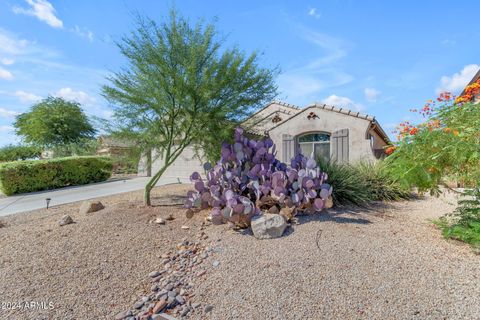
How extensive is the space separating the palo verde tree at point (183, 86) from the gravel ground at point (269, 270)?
2539mm

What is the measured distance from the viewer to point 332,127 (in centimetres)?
1104

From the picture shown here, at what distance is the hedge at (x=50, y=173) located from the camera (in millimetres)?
10681

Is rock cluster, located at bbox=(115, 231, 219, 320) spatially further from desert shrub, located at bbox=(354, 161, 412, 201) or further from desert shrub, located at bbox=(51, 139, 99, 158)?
desert shrub, located at bbox=(51, 139, 99, 158)

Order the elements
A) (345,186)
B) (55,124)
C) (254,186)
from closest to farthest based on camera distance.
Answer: (254,186), (345,186), (55,124)

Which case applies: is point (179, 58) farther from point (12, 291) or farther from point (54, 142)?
point (54, 142)

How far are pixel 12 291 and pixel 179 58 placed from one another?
190 inches

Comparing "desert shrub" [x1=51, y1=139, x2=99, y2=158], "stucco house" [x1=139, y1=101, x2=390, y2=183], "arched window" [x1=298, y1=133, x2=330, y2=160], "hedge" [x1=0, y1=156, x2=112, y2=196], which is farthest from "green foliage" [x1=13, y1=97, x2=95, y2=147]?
"arched window" [x1=298, y1=133, x2=330, y2=160]

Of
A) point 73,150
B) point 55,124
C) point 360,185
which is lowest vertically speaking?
point 360,185

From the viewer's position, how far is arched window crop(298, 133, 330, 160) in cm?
1144

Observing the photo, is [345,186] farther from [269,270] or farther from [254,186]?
[269,270]

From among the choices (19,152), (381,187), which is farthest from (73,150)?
(381,187)

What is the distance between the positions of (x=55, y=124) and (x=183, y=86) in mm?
22255

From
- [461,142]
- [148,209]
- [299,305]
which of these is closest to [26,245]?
[148,209]

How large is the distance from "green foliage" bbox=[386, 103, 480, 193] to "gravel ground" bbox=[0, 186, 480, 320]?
976mm
